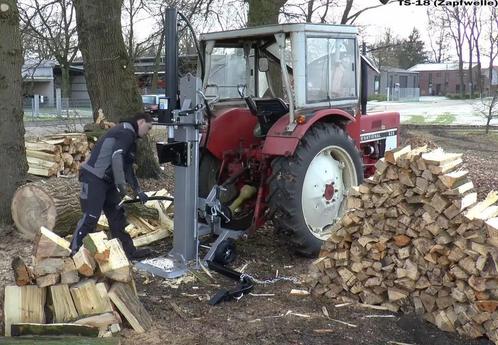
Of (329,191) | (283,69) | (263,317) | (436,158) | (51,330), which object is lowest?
(263,317)

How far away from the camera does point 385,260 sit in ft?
16.9

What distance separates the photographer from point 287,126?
6.13 m

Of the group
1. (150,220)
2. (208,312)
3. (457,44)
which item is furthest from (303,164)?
(457,44)

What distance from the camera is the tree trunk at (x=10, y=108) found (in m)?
7.41

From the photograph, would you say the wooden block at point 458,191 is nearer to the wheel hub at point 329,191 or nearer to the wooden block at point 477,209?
the wooden block at point 477,209

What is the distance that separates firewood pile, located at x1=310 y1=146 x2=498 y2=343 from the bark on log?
3191mm

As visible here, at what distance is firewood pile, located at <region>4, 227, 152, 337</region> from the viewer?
4.42m

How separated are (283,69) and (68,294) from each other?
3.01m

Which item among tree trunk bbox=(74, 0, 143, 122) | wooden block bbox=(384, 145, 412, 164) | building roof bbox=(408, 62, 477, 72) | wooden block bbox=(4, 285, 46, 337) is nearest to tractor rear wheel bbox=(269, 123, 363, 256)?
wooden block bbox=(384, 145, 412, 164)

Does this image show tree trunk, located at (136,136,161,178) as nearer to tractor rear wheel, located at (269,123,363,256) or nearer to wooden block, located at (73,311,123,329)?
tractor rear wheel, located at (269,123,363,256)

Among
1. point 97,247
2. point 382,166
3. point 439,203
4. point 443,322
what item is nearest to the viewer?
point 97,247

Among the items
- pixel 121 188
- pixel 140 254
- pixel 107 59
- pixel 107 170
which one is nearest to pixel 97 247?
pixel 121 188

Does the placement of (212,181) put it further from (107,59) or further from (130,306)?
(107,59)

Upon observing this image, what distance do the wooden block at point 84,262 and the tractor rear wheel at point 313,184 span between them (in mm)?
2094
